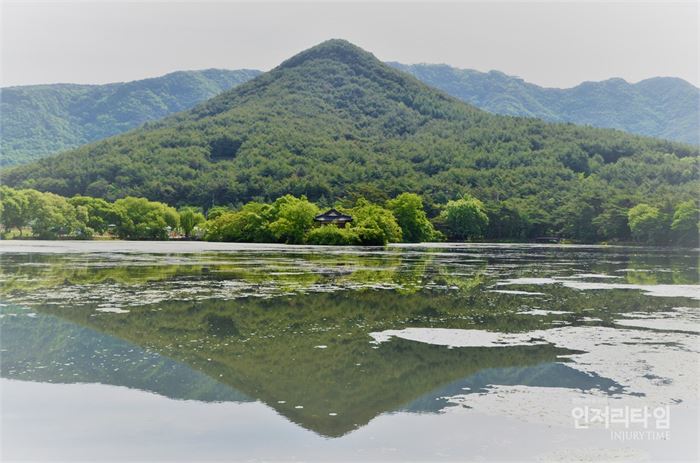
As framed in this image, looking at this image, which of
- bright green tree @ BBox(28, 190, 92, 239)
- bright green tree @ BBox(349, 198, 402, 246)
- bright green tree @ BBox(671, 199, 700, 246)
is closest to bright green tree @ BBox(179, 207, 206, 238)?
bright green tree @ BBox(28, 190, 92, 239)

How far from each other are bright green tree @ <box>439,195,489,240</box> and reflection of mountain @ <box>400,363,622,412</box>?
88718 millimetres

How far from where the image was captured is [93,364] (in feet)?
38.9

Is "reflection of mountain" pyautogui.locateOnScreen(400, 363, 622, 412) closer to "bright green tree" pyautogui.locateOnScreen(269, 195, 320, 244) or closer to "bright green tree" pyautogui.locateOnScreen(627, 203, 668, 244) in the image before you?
"bright green tree" pyautogui.locateOnScreen(269, 195, 320, 244)

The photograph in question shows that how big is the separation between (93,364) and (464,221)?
90549 millimetres

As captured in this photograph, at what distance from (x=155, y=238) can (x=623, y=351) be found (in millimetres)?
84063

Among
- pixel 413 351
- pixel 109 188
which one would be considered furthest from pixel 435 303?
pixel 109 188

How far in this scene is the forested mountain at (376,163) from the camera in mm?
117750

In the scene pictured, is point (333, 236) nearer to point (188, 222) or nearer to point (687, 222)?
point (188, 222)

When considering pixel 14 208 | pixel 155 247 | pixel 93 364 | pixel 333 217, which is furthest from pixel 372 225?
pixel 93 364

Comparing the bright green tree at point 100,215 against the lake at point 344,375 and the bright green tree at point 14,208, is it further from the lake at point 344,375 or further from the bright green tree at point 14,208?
the lake at point 344,375

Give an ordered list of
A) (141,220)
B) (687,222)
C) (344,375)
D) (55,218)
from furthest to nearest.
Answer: (141,220)
(687,222)
(55,218)
(344,375)

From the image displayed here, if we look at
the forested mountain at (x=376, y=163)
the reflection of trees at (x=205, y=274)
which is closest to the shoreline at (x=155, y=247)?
the reflection of trees at (x=205, y=274)

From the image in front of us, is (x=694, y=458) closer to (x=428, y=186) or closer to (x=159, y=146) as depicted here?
(x=428, y=186)

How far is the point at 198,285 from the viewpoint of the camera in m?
23.5
